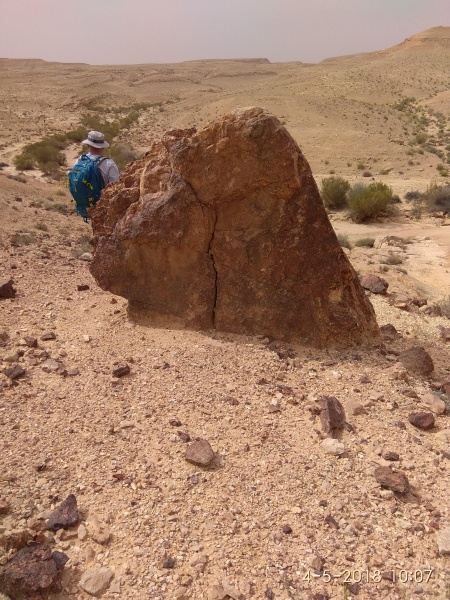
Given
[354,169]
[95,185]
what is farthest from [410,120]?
[95,185]

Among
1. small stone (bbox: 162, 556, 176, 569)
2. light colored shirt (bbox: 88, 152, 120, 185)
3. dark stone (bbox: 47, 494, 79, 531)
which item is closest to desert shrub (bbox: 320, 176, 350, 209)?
light colored shirt (bbox: 88, 152, 120, 185)

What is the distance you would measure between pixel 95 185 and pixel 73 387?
103 inches

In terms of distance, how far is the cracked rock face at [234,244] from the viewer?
4.21m

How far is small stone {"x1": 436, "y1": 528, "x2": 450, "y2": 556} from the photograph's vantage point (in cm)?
263

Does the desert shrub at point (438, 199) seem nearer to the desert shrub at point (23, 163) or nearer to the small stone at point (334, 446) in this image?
the small stone at point (334, 446)

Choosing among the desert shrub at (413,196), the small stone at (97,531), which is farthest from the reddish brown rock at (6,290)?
the desert shrub at (413,196)

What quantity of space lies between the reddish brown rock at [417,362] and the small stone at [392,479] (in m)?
1.43

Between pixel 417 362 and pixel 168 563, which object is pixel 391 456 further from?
pixel 168 563

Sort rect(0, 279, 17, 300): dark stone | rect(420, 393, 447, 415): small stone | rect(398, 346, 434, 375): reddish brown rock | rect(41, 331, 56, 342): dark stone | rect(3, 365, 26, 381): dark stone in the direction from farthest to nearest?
rect(0, 279, 17, 300): dark stone → rect(41, 331, 56, 342): dark stone → rect(398, 346, 434, 375): reddish brown rock → rect(3, 365, 26, 381): dark stone → rect(420, 393, 447, 415): small stone

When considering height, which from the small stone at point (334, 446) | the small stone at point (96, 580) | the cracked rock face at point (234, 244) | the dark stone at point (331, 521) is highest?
the cracked rock face at point (234, 244)

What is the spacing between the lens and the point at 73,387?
12.6 ft

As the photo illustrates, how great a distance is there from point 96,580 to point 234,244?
2.91m
